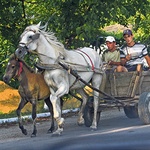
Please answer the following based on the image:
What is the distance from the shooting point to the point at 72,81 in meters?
11.4

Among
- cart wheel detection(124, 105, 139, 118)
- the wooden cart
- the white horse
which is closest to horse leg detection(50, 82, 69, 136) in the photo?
the white horse

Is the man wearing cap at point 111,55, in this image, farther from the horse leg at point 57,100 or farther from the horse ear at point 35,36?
the horse ear at point 35,36

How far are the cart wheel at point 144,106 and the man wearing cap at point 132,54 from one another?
0.70 metres

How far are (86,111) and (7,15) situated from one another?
15.0 ft

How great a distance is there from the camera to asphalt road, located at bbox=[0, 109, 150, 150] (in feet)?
10.8

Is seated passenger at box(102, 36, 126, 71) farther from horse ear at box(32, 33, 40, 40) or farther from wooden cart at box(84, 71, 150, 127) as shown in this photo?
horse ear at box(32, 33, 40, 40)

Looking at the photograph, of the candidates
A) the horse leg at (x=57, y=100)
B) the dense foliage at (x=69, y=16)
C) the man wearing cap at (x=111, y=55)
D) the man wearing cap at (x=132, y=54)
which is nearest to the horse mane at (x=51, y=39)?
the horse leg at (x=57, y=100)

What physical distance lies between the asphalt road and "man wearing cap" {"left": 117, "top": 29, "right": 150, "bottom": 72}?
3.86 ft

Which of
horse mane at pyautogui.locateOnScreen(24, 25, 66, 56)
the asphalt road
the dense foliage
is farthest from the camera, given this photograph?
the dense foliage

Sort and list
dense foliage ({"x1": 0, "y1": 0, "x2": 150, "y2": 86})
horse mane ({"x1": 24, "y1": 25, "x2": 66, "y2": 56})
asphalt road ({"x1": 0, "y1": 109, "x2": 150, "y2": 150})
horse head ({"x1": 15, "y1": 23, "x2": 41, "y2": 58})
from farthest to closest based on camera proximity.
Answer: dense foliage ({"x1": 0, "y1": 0, "x2": 150, "y2": 86}) < horse mane ({"x1": 24, "y1": 25, "x2": 66, "y2": 56}) < horse head ({"x1": 15, "y1": 23, "x2": 41, "y2": 58}) < asphalt road ({"x1": 0, "y1": 109, "x2": 150, "y2": 150})

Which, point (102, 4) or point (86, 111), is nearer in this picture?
point (86, 111)

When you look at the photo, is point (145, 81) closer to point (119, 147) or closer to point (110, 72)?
point (110, 72)

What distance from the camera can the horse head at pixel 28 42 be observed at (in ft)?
35.3

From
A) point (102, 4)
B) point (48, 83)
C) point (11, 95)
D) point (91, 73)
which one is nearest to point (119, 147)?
point (48, 83)
